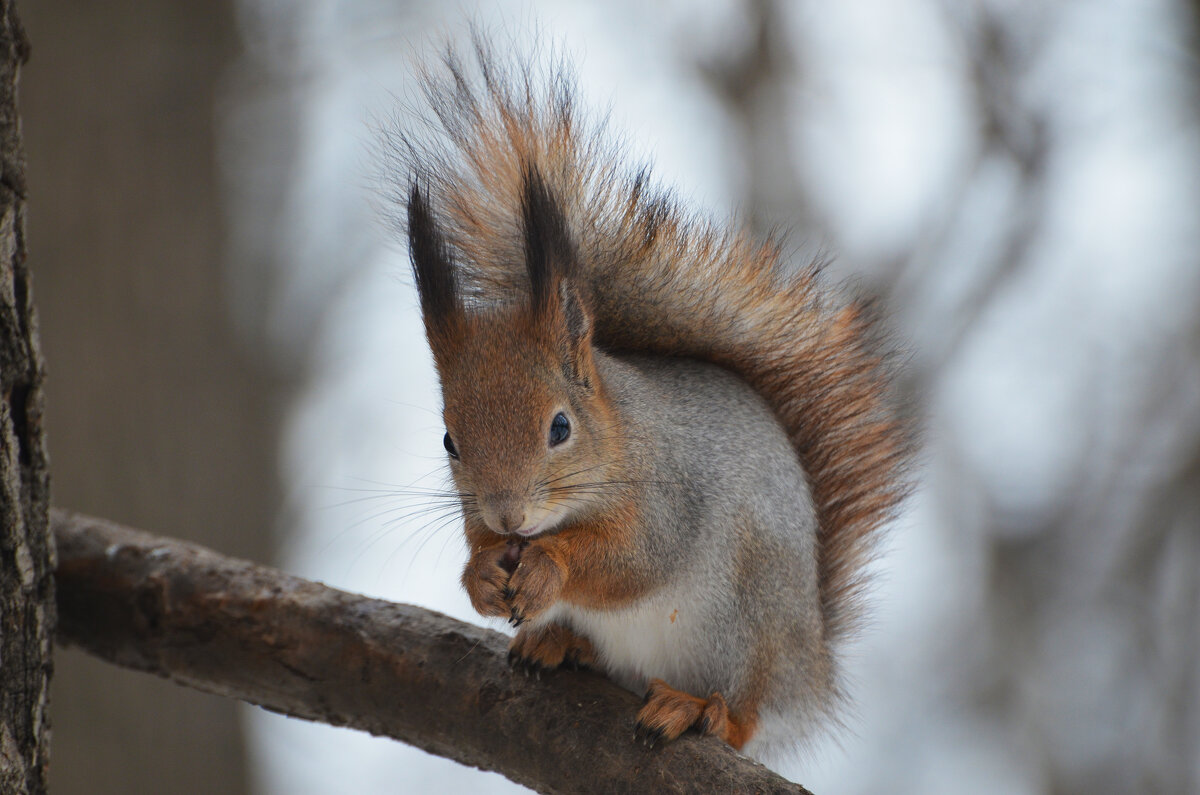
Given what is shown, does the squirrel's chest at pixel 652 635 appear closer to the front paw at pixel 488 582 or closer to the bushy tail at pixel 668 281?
the front paw at pixel 488 582

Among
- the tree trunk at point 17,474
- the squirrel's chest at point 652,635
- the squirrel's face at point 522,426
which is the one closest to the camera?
the tree trunk at point 17,474

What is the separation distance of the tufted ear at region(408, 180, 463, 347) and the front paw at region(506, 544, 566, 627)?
0.43 m

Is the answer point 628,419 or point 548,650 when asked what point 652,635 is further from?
point 628,419

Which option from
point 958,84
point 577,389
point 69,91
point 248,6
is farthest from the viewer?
point 958,84

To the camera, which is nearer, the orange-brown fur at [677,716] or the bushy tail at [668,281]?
the orange-brown fur at [677,716]

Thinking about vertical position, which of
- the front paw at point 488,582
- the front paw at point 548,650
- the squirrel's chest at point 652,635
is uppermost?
the front paw at point 488,582

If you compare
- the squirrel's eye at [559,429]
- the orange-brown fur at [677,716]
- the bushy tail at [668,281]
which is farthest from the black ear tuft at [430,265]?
the orange-brown fur at [677,716]

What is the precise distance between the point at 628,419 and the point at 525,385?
0.21 m

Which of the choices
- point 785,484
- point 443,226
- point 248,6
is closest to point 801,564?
point 785,484

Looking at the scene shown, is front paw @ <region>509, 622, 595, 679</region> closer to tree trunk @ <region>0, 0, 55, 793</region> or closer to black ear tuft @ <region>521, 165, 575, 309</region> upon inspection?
black ear tuft @ <region>521, 165, 575, 309</region>

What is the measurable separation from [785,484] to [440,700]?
0.70m

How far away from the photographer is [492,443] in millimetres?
1646

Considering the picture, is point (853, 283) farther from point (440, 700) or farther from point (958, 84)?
point (958, 84)

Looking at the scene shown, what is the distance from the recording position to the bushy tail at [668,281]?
181cm
